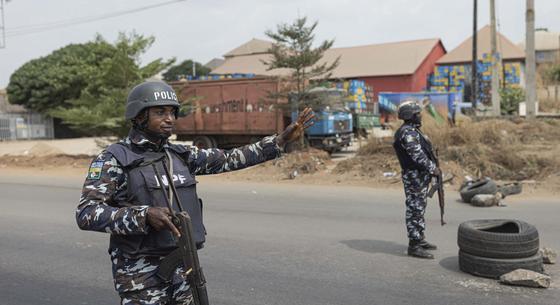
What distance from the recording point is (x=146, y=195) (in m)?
2.48

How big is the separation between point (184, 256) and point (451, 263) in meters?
4.09

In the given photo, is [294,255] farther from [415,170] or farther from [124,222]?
[124,222]

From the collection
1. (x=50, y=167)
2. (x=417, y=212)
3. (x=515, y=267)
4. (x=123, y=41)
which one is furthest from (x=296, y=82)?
(x=515, y=267)

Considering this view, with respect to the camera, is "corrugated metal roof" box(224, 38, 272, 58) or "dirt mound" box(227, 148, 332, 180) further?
"corrugated metal roof" box(224, 38, 272, 58)

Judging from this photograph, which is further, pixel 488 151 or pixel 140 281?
pixel 488 151

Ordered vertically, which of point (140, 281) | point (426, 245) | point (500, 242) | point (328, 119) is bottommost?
A: point (426, 245)

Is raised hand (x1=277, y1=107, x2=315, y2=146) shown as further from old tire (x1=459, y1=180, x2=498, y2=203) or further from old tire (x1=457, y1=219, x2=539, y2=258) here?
old tire (x1=459, y1=180, x2=498, y2=203)

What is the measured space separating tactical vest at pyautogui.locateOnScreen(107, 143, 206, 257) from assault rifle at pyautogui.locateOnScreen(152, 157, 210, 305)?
0.04m

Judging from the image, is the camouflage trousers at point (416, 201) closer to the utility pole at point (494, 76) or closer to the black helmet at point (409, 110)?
the black helmet at point (409, 110)

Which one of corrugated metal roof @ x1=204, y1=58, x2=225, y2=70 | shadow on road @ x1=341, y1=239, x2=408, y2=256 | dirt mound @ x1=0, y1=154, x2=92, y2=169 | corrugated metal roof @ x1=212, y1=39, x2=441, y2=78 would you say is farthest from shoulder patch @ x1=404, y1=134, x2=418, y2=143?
corrugated metal roof @ x1=204, y1=58, x2=225, y2=70

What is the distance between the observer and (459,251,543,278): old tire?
16.5ft

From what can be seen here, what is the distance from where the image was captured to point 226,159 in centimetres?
296

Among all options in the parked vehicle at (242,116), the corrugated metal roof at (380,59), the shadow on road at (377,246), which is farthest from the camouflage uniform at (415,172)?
the corrugated metal roof at (380,59)

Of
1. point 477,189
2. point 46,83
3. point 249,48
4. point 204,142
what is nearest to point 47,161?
point 204,142
